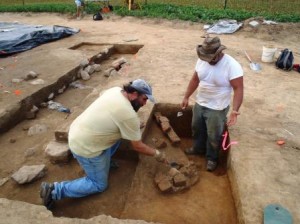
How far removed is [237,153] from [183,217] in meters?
1.07

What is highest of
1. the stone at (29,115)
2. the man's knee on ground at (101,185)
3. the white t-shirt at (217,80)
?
the white t-shirt at (217,80)

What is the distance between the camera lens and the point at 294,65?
24.2ft

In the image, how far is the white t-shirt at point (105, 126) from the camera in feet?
10.5

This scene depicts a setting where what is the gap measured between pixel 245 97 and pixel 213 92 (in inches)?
72.9

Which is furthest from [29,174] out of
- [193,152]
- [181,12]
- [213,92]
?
[181,12]

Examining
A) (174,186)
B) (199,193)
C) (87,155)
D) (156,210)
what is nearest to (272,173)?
(199,193)

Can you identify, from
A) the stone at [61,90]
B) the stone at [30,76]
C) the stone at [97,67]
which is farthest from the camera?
the stone at [97,67]

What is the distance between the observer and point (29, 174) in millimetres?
3885

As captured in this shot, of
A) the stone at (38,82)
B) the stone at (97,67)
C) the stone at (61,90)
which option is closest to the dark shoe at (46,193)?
the stone at (38,82)

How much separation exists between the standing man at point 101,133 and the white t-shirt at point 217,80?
973mm

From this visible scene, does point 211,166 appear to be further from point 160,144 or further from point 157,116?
point 157,116

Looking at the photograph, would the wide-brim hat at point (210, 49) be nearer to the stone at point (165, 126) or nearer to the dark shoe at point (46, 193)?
the stone at point (165, 126)

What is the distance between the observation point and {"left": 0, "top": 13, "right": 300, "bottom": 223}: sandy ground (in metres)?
3.38

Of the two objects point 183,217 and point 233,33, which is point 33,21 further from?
point 183,217
